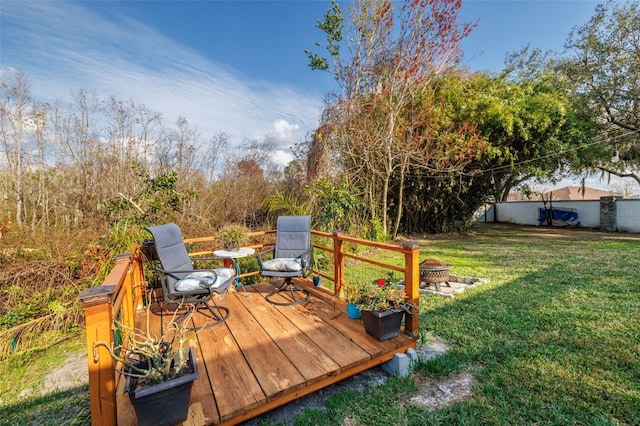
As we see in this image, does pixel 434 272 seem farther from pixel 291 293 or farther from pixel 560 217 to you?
pixel 560 217

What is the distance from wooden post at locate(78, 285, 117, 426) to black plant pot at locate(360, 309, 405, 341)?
169cm

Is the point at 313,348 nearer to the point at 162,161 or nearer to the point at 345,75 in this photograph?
the point at 162,161

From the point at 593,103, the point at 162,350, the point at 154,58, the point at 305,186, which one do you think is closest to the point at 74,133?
the point at 154,58

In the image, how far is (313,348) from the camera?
223cm

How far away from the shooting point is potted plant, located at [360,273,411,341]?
2264mm

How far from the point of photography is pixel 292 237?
3799 millimetres

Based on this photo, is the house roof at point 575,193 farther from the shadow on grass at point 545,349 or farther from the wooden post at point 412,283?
the wooden post at point 412,283

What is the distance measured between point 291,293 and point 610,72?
11758 millimetres

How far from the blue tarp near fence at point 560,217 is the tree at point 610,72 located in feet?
8.52

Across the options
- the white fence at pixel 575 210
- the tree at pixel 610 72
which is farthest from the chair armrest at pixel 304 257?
the white fence at pixel 575 210

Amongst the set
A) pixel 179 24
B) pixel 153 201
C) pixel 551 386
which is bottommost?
pixel 551 386

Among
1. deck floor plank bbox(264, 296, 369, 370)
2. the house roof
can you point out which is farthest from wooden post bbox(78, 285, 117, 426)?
the house roof

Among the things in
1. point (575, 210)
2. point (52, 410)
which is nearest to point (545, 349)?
point (52, 410)

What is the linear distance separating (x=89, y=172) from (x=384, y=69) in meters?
6.58
